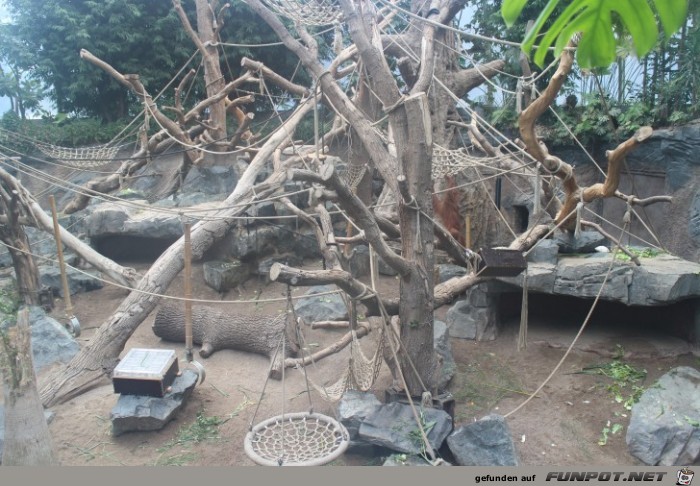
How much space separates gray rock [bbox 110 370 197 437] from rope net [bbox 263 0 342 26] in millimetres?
3781

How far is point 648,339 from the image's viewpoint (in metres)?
5.68

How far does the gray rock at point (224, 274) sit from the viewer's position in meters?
7.49

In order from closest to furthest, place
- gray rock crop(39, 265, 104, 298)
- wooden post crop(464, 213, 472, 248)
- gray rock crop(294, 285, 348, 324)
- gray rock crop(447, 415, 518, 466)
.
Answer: gray rock crop(447, 415, 518, 466) < wooden post crop(464, 213, 472, 248) < gray rock crop(294, 285, 348, 324) < gray rock crop(39, 265, 104, 298)

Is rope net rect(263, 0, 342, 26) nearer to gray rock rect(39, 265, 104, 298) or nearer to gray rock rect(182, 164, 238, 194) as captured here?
gray rock rect(182, 164, 238, 194)

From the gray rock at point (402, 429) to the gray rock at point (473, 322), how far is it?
2095mm

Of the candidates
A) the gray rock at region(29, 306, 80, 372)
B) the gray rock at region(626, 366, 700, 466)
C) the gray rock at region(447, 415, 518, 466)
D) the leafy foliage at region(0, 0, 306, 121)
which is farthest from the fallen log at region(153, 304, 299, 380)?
the leafy foliage at region(0, 0, 306, 121)

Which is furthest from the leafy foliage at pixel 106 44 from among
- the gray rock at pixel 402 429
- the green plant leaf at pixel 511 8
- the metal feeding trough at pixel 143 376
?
the green plant leaf at pixel 511 8

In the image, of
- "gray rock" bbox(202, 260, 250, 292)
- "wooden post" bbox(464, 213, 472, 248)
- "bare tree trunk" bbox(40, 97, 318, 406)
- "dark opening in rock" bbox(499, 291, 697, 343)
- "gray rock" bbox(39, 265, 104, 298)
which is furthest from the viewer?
"gray rock" bbox(39, 265, 104, 298)

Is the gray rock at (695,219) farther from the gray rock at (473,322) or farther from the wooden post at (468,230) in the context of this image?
the gray rock at (473,322)

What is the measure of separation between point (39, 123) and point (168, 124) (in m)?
5.68

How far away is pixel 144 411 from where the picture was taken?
4.57 metres

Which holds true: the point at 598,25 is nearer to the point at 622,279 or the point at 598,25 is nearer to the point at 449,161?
the point at 449,161

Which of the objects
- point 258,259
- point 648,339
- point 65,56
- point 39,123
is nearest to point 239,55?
point 65,56

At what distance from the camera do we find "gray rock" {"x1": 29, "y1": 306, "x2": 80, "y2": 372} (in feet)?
19.1
